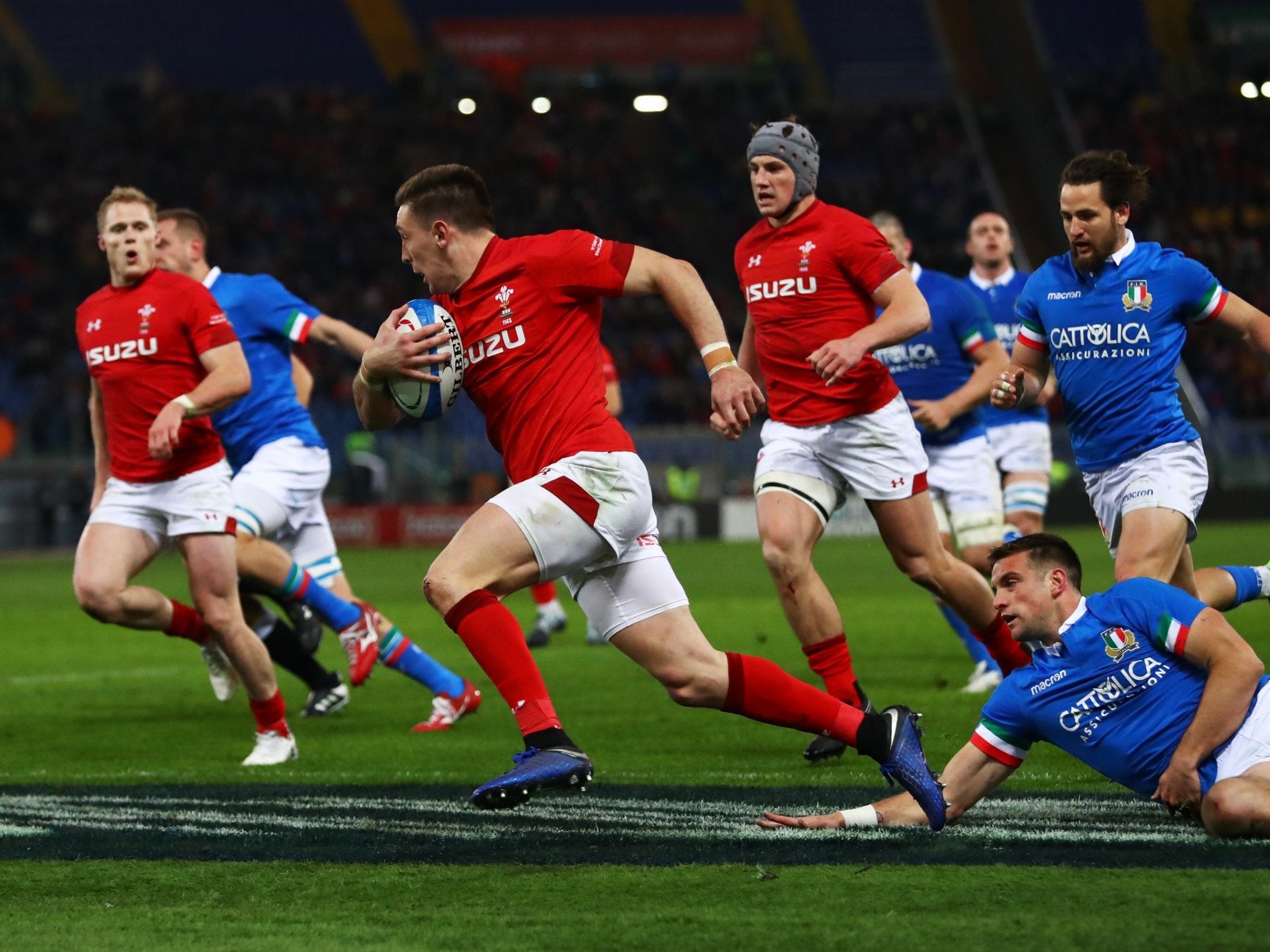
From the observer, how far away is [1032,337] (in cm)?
682

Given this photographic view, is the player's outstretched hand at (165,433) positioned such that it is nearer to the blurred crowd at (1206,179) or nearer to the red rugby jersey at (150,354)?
the red rugby jersey at (150,354)

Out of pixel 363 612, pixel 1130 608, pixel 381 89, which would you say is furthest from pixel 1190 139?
pixel 1130 608

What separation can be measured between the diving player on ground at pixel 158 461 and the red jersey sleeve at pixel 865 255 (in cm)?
255

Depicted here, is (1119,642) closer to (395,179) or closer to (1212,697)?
(1212,697)

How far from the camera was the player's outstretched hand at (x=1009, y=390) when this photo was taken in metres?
6.54

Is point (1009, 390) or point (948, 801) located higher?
point (1009, 390)

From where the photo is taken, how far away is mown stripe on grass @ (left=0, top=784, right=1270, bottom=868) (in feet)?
16.1

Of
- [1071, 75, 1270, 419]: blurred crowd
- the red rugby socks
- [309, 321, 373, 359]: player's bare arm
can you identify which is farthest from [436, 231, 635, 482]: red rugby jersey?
[1071, 75, 1270, 419]: blurred crowd

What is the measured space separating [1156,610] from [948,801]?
84 cm

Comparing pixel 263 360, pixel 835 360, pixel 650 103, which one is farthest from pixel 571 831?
pixel 650 103

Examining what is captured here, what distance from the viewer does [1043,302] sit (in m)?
6.73

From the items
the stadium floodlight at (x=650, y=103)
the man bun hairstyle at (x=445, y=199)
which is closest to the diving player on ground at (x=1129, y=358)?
the man bun hairstyle at (x=445, y=199)

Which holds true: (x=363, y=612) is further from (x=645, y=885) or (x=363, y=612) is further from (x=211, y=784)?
(x=645, y=885)

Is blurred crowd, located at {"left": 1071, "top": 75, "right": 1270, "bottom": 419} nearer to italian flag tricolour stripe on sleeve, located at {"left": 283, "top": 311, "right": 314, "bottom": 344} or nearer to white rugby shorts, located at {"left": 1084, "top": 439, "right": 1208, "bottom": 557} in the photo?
italian flag tricolour stripe on sleeve, located at {"left": 283, "top": 311, "right": 314, "bottom": 344}
